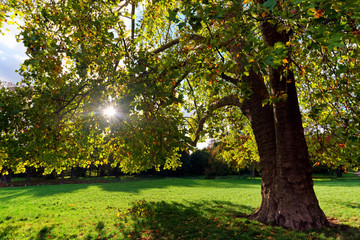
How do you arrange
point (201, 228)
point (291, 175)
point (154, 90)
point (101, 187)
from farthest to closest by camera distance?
1. point (101, 187)
2. point (201, 228)
3. point (291, 175)
4. point (154, 90)

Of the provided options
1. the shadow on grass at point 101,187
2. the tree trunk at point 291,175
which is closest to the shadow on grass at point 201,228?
the tree trunk at point 291,175

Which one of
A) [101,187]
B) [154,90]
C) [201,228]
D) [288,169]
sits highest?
[154,90]

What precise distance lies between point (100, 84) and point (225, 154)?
11278mm

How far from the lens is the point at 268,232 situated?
7418 mm

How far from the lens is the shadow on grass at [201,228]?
23.6ft

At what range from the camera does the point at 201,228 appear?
8.97 m

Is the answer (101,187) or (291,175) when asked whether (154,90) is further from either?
(101,187)

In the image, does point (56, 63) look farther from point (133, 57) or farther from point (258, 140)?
point (258, 140)

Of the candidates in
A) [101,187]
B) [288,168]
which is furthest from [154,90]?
[101,187]

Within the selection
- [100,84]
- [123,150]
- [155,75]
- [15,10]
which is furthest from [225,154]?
[15,10]

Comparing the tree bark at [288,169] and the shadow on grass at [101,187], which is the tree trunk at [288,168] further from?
the shadow on grass at [101,187]

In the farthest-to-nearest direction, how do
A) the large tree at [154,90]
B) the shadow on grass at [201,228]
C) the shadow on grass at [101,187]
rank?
the shadow on grass at [101,187] → the shadow on grass at [201,228] → the large tree at [154,90]

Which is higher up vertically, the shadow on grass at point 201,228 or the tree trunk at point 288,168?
the tree trunk at point 288,168

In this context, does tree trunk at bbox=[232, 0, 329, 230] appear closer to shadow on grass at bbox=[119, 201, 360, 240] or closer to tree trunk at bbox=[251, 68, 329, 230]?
tree trunk at bbox=[251, 68, 329, 230]
